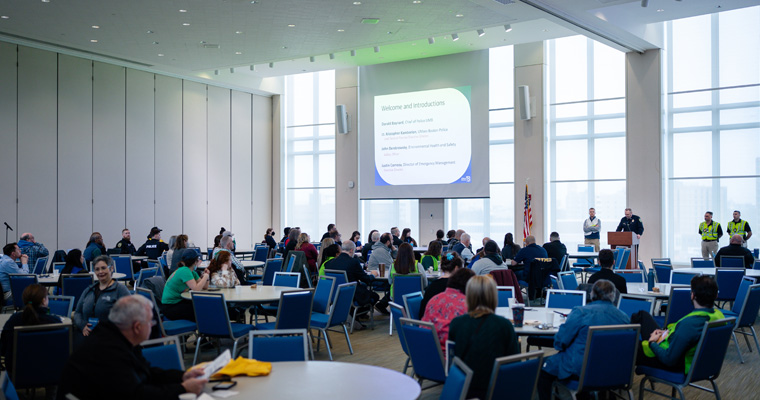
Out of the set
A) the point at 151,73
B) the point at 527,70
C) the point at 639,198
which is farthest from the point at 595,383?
the point at 151,73

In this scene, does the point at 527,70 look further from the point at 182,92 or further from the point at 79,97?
the point at 79,97

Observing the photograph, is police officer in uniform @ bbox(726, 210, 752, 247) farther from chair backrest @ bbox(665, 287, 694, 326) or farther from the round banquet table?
the round banquet table

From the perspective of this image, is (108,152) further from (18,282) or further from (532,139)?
(532,139)

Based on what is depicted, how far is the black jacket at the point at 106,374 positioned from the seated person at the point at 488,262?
5.44 metres

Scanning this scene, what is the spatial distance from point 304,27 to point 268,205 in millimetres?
9201

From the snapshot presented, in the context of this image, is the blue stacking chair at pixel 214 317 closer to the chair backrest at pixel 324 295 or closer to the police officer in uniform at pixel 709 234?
the chair backrest at pixel 324 295

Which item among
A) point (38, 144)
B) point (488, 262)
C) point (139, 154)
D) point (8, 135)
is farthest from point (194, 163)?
point (488, 262)

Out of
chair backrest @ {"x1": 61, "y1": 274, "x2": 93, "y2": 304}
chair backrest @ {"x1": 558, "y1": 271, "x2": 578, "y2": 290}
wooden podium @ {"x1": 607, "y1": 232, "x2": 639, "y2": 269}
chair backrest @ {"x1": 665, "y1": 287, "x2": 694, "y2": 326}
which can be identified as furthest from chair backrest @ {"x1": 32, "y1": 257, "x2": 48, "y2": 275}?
wooden podium @ {"x1": 607, "y1": 232, "x2": 639, "y2": 269}

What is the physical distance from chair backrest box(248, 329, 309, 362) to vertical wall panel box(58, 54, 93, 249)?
12.9m

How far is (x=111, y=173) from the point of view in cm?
1612

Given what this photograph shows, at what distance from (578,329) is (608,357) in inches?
10.2

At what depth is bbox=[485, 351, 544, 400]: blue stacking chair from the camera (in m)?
3.30

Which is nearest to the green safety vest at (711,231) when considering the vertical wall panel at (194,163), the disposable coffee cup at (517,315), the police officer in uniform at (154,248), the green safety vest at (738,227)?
the green safety vest at (738,227)

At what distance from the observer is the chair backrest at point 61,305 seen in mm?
5871
